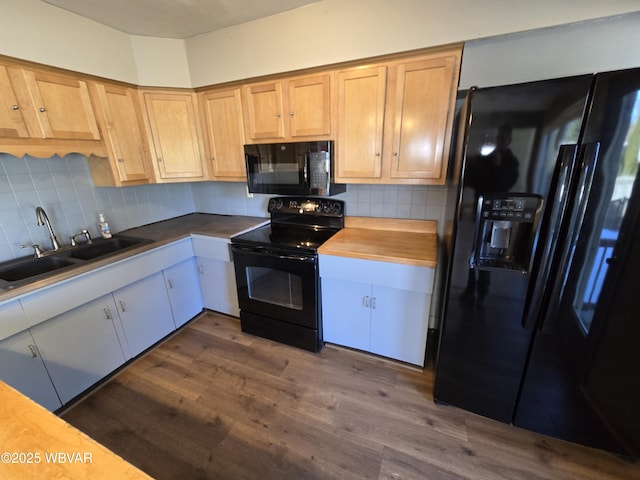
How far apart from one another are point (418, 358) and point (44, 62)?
10.2 ft

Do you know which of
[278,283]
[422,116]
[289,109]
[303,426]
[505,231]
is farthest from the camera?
[278,283]

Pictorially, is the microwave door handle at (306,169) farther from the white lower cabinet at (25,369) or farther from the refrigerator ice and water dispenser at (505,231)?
the white lower cabinet at (25,369)

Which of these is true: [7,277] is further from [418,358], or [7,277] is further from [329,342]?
[418,358]

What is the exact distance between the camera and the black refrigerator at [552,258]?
3.60ft

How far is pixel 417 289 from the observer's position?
5.68ft

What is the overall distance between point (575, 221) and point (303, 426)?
177cm

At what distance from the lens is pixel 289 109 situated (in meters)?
2.03

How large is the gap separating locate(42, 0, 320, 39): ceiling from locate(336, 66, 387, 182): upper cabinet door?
570 millimetres

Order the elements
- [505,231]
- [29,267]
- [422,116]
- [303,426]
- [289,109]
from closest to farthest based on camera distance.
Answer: [505,231]
[303,426]
[422,116]
[29,267]
[289,109]

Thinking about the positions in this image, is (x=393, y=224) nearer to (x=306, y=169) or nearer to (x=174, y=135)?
(x=306, y=169)

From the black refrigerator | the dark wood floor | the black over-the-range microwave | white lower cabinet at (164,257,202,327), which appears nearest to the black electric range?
the dark wood floor

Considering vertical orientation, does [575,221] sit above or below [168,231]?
above

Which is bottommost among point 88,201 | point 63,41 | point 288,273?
point 288,273

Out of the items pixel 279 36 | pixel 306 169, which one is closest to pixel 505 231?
pixel 306 169
